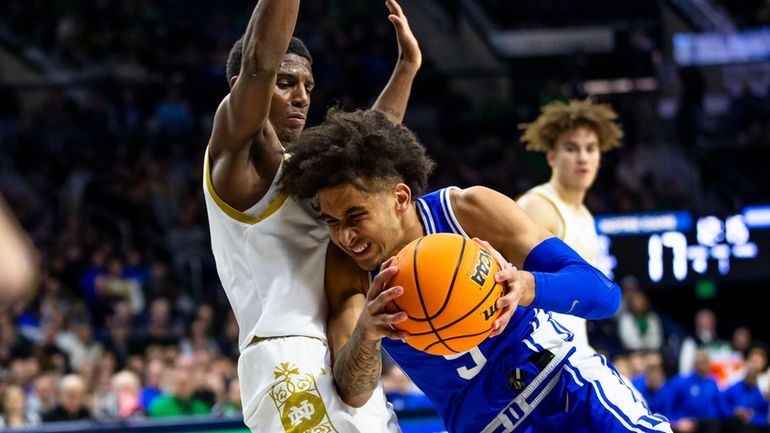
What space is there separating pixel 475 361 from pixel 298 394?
49 centimetres

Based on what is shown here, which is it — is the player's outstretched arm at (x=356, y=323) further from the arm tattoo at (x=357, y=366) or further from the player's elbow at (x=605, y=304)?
the player's elbow at (x=605, y=304)

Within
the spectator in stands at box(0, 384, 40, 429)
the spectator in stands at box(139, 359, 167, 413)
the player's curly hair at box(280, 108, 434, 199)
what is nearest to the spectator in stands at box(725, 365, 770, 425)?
the spectator in stands at box(139, 359, 167, 413)

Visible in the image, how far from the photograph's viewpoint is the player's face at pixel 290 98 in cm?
345

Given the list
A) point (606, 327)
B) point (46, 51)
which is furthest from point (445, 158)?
point (46, 51)

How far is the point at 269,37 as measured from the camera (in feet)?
10.3

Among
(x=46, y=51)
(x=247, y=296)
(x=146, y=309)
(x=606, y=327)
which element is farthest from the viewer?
(x=46, y=51)

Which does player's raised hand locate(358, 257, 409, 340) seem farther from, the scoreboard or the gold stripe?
the scoreboard

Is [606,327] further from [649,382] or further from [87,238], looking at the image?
[87,238]

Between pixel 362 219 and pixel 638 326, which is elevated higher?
pixel 362 219

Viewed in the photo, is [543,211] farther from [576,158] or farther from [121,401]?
[121,401]

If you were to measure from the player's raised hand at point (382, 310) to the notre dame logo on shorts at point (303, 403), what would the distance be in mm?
432

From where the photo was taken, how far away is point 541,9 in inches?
640

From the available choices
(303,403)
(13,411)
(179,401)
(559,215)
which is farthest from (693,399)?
(303,403)

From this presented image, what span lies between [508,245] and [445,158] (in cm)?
1020
